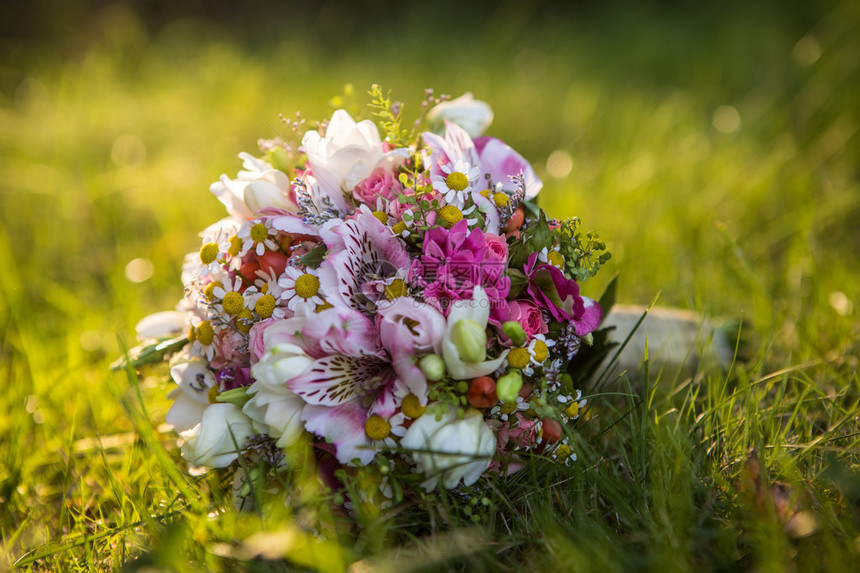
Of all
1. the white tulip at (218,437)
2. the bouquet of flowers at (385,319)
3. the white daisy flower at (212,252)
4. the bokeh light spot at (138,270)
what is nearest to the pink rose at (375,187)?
the bouquet of flowers at (385,319)

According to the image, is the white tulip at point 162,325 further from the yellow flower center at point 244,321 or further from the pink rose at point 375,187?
the pink rose at point 375,187

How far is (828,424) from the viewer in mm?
959

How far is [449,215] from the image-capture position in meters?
0.78

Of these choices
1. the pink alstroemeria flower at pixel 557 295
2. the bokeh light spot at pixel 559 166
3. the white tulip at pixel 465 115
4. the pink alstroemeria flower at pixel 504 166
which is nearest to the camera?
the pink alstroemeria flower at pixel 557 295

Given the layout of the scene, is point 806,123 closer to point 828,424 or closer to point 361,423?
point 828,424

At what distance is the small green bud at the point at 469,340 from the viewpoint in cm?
69

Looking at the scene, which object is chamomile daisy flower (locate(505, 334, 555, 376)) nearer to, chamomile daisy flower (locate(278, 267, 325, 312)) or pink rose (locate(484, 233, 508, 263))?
pink rose (locate(484, 233, 508, 263))

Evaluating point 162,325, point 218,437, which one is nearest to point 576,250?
point 218,437

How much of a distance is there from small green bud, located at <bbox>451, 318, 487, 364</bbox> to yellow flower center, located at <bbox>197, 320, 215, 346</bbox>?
38cm

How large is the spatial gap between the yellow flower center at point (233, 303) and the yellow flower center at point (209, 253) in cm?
8

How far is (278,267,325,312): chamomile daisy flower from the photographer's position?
0.77 metres

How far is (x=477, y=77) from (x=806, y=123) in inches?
52.8

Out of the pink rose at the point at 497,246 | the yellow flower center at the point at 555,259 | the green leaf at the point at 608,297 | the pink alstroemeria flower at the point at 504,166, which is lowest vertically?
the green leaf at the point at 608,297

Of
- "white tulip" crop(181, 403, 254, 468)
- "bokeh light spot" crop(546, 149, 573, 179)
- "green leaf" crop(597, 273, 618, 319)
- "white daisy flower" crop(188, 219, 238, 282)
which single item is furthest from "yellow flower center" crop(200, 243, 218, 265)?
"bokeh light spot" crop(546, 149, 573, 179)
